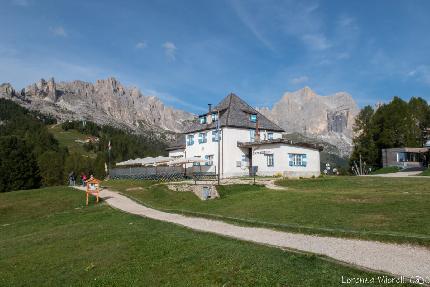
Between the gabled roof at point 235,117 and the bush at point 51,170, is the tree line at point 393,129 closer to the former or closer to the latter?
the gabled roof at point 235,117

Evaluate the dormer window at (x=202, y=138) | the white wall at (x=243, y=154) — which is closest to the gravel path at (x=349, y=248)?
the white wall at (x=243, y=154)

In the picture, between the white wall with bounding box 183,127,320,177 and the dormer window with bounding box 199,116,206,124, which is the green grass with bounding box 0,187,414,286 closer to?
the white wall with bounding box 183,127,320,177

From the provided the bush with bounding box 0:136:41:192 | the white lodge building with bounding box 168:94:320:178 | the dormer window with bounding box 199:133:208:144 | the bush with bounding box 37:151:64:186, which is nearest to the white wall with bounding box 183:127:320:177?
the white lodge building with bounding box 168:94:320:178

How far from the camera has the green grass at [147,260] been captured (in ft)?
33.7

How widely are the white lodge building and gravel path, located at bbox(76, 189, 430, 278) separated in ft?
93.1

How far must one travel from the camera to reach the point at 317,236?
14.9 metres

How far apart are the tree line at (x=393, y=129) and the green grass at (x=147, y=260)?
207 feet

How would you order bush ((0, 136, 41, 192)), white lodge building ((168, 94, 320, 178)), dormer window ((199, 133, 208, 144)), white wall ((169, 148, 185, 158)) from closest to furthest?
white lodge building ((168, 94, 320, 178)), dormer window ((199, 133, 208, 144)), white wall ((169, 148, 185, 158)), bush ((0, 136, 41, 192))

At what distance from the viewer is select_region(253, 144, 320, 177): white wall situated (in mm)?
46641

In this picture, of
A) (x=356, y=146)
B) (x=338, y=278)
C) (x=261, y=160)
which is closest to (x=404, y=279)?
(x=338, y=278)

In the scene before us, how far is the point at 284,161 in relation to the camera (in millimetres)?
46625

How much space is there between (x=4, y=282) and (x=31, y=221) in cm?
1698

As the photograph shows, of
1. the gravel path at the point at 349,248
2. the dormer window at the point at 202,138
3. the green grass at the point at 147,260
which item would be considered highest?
the dormer window at the point at 202,138

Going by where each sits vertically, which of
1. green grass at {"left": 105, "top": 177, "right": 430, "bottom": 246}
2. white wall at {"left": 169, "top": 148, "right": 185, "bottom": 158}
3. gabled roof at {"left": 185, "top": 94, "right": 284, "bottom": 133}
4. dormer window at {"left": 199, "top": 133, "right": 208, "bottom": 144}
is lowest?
green grass at {"left": 105, "top": 177, "right": 430, "bottom": 246}
